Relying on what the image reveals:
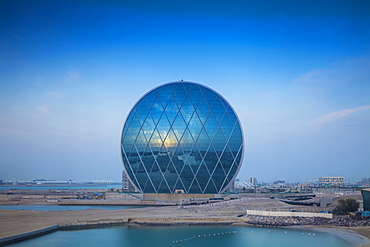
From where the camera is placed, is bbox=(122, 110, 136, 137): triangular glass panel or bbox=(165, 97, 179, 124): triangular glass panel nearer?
bbox=(165, 97, 179, 124): triangular glass panel

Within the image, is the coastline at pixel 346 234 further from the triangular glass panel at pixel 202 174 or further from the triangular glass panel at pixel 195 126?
the triangular glass panel at pixel 195 126

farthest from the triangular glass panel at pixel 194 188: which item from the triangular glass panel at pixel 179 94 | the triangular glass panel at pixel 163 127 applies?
the triangular glass panel at pixel 179 94

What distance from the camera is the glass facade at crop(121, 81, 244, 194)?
86.2 m

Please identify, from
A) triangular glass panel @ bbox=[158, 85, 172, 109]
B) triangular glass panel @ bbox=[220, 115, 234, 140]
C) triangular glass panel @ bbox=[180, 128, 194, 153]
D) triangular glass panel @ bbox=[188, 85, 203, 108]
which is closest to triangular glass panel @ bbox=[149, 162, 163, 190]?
triangular glass panel @ bbox=[180, 128, 194, 153]

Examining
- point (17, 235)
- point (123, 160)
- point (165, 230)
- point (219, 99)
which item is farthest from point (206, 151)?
point (17, 235)

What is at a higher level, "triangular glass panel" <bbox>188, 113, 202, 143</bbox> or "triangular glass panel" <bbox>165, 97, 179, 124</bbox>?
"triangular glass panel" <bbox>165, 97, 179, 124</bbox>

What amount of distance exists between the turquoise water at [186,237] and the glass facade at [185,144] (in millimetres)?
36904

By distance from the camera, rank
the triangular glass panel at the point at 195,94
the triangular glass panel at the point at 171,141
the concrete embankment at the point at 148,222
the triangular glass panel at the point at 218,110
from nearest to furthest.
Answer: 1. the concrete embankment at the point at 148,222
2. the triangular glass panel at the point at 171,141
3. the triangular glass panel at the point at 218,110
4. the triangular glass panel at the point at 195,94

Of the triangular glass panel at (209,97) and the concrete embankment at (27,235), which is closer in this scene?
the concrete embankment at (27,235)

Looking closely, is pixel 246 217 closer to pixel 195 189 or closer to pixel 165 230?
pixel 165 230

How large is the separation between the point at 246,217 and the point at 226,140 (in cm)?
3372

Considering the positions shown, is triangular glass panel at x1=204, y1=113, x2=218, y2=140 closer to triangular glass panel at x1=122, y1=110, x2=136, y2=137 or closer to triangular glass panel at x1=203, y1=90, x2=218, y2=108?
triangular glass panel at x1=203, y1=90, x2=218, y2=108

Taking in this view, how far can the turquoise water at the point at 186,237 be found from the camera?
1570 inches

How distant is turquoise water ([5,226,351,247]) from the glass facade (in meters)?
36.9
